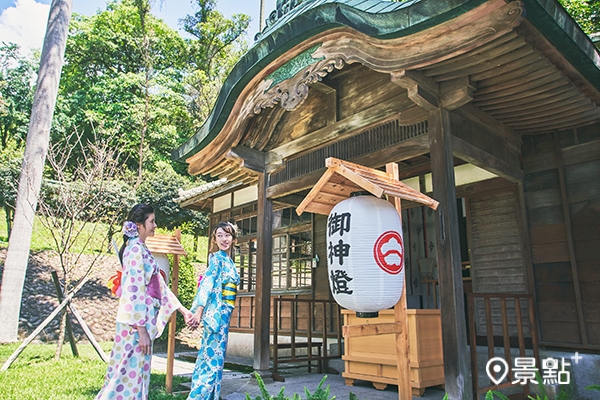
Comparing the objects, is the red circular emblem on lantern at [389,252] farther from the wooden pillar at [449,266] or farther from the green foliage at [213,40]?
the green foliage at [213,40]

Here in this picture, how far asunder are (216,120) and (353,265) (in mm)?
3799

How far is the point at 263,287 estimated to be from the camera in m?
6.36

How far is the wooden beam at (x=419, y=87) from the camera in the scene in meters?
4.24

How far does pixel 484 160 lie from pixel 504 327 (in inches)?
76.3

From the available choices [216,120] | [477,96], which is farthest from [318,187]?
[216,120]

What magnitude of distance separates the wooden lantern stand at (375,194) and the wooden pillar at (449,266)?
81 cm

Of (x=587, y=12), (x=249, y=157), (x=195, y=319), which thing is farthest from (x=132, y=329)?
(x=587, y=12)

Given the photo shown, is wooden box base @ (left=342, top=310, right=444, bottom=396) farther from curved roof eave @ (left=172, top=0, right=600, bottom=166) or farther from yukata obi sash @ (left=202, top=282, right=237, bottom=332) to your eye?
curved roof eave @ (left=172, top=0, right=600, bottom=166)

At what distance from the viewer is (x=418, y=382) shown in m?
4.81

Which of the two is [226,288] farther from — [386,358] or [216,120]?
[216,120]

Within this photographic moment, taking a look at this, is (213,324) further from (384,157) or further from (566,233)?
(566,233)

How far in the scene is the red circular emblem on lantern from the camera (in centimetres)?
336

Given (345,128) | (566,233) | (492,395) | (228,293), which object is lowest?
(492,395)

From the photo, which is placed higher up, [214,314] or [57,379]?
[214,314]
